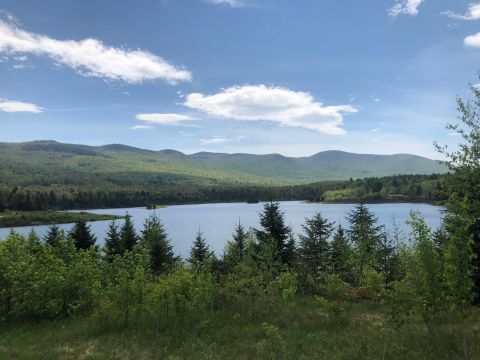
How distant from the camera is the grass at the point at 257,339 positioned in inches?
628

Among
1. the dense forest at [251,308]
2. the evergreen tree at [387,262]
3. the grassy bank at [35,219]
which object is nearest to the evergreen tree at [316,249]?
the evergreen tree at [387,262]

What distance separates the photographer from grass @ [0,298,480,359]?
15.9 meters

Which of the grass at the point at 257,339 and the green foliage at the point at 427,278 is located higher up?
the green foliage at the point at 427,278

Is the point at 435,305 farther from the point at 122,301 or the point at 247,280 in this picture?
the point at 122,301

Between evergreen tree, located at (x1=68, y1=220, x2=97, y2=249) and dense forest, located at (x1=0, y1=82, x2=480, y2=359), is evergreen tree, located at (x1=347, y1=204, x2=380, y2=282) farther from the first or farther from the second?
evergreen tree, located at (x1=68, y1=220, x2=97, y2=249)

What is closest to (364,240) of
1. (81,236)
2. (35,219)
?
(81,236)

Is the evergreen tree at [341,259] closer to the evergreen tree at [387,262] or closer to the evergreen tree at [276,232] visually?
the evergreen tree at [387,262]

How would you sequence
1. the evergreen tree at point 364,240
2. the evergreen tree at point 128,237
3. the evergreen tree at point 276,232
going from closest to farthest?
the evergreen tree at point 364,240 → the evergreen tree at point 276,232 → the evergreen tree at point 128,237

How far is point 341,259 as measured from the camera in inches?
1719

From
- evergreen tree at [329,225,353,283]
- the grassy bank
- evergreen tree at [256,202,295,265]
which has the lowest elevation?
the grassy bank

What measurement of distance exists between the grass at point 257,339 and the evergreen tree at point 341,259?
676 inches

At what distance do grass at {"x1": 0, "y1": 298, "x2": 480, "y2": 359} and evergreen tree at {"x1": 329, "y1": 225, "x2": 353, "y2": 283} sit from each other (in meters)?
17.2

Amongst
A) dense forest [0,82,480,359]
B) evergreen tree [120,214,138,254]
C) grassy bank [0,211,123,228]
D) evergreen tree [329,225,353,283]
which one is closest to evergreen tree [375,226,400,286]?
evergreen tree [329,225,353,283]

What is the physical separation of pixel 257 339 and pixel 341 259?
87.5 feet
